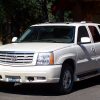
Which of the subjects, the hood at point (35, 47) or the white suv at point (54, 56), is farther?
the hood at point (35, 47)

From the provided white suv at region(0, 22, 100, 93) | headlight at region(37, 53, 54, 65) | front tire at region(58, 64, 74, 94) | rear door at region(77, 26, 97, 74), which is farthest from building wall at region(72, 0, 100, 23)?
headlight at region(37, 53, 54, 65)

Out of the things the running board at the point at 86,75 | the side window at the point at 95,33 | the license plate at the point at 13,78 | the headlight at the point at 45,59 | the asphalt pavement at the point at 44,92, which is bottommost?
the asphalt pavement at the point at 44,92

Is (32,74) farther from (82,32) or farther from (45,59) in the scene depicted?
(82,32)

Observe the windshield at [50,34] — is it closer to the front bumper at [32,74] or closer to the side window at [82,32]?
the side window at [82,32]

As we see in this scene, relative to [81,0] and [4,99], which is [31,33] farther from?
[81,0]

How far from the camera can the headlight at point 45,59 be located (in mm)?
10734

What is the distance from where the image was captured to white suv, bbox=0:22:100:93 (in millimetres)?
10727

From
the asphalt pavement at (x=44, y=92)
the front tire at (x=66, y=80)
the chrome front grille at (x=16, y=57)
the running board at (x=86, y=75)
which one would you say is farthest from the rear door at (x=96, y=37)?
the chrome front grille at (x=16, y=57)

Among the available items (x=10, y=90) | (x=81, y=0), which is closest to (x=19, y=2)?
(x=81, y=0)

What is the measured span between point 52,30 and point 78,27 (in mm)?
729

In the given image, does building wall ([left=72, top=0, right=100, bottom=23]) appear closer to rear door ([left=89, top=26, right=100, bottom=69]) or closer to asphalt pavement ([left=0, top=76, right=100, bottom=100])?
rear door ([left=89, top=26, right=100, bottom=69])

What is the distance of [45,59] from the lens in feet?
35.3

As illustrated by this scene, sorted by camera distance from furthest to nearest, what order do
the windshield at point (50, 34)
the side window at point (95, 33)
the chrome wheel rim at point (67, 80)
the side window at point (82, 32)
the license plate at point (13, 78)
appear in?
the side window at point (95, 33) → the side window at point (82, 32) → the windshield at point (50, 34) → the chrome wheel rim at point (67, 80) → the license plate at point (13, 78)

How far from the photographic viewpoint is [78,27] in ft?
40.4
